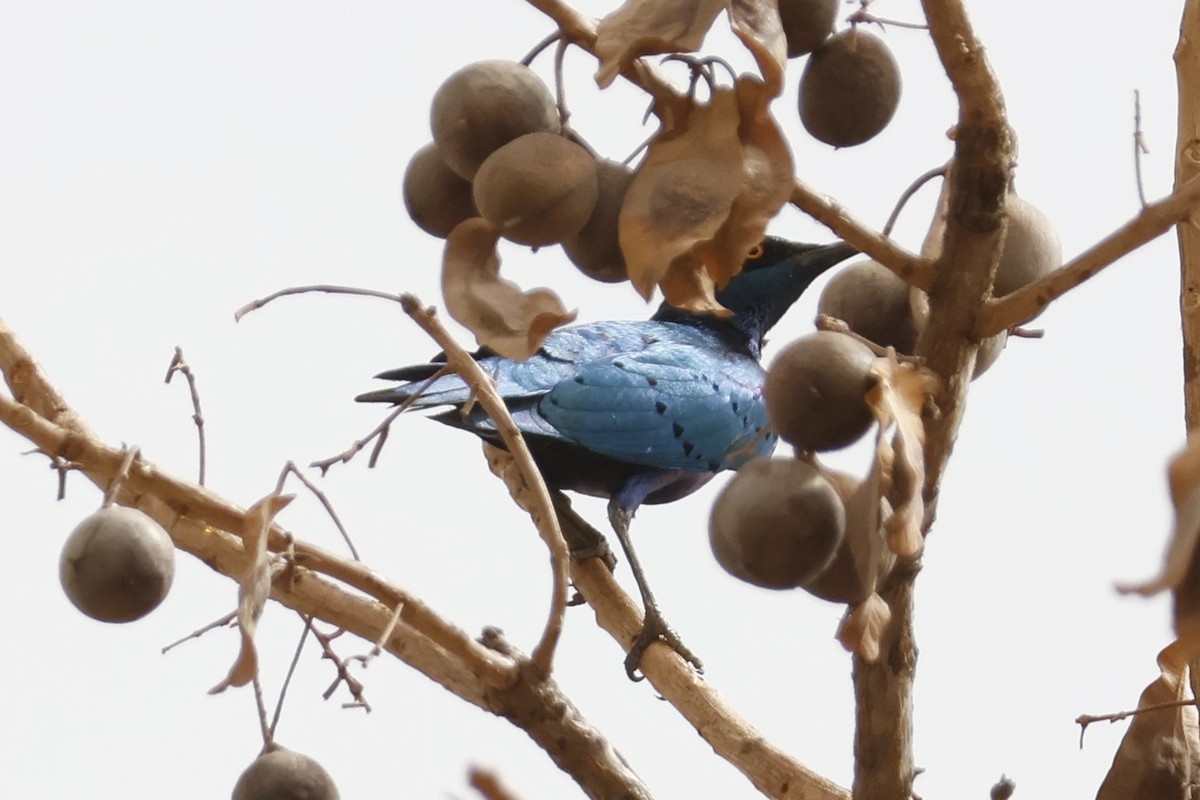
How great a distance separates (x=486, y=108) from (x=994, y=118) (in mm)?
293

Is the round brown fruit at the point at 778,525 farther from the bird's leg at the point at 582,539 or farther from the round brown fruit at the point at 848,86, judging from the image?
the bird's leg at the point at 582,539

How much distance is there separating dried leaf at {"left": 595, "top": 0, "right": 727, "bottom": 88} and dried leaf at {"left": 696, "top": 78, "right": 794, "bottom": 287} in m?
0.03

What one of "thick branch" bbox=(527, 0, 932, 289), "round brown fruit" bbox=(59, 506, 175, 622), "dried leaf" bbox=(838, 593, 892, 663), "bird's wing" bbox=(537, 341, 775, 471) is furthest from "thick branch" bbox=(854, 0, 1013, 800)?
"bird's wing" bbox=(537, 341, 775, 471)

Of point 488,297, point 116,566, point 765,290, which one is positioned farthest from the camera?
point 765,290

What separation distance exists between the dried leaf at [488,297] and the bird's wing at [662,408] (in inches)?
61.4

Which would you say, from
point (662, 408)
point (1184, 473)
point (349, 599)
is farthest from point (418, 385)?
point (1184, 473)

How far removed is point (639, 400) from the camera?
2.46 metres

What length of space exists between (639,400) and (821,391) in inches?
66.4

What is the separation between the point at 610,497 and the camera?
246 centimetres

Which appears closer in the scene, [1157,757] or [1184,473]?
[1184,473]

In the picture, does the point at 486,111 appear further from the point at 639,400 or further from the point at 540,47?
the point at 639,400

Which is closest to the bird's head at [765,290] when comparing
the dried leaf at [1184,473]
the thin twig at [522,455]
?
the thin twig at [522,455]

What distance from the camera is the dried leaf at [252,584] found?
0.89 m

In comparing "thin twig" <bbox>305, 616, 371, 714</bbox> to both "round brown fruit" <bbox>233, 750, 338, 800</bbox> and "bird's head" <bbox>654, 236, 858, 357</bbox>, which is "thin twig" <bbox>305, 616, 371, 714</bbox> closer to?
"round brown fruit" <bbox>233, 750, 338, 800</bbox>
